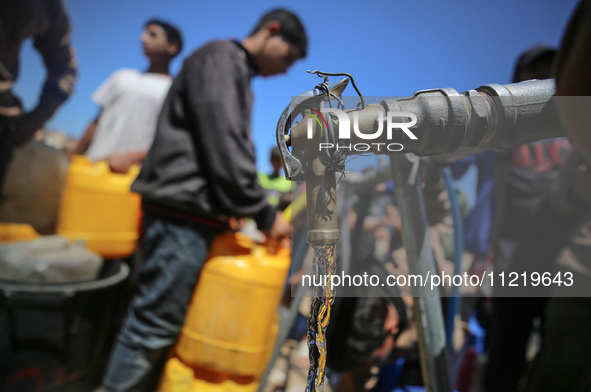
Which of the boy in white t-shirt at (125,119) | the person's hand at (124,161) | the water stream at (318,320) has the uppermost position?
the boy in white t-shirt at (125,119)

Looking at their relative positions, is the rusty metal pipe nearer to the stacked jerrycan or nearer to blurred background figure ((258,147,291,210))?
the stacked jerrycan

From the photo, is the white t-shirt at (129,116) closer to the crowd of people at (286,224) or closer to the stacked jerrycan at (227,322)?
the crowd of people at (286,224)

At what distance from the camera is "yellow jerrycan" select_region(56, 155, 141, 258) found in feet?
5.00

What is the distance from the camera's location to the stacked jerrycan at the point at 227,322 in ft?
3.75

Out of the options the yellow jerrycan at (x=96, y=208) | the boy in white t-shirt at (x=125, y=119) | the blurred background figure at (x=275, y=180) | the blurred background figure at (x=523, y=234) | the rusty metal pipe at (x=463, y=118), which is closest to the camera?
the rusty metal pipe at (x=463, y=118)

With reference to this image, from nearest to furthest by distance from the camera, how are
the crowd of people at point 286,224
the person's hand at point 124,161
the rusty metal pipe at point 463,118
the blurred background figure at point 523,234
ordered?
the rusty metal pipe at point 463,118
the crowd of people at point 286,224
the blurred background figure at point 523,234
the person's hand at point 124,161

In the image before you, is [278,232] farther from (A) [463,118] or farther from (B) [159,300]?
(A) [463,118]

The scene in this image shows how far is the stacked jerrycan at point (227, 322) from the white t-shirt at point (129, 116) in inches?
37.8

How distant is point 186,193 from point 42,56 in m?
1.40

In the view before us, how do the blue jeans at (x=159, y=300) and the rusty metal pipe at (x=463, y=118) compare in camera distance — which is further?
the blue jeans at (x=159, y=300)

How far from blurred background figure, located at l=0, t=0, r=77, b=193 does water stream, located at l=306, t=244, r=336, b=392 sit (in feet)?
5.72

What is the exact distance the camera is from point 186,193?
1140 mm

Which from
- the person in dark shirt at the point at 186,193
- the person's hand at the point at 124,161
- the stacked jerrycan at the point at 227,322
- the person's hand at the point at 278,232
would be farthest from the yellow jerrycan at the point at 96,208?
the person's hand at the point at 278,232

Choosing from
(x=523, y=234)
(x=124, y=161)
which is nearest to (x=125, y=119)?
(x=124, y=161)
